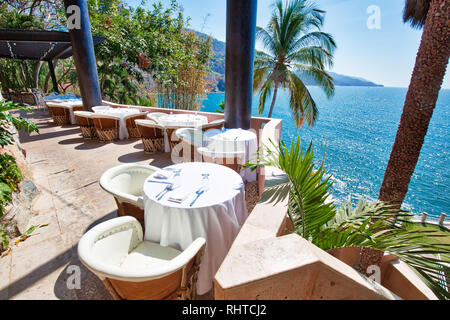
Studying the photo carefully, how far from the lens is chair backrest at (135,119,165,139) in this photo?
4453 millimetres

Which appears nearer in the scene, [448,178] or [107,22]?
[107,22]

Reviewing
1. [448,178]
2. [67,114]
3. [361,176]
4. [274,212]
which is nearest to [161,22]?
[67,114]

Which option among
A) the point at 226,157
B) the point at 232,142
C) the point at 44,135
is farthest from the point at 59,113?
the point at 226,157

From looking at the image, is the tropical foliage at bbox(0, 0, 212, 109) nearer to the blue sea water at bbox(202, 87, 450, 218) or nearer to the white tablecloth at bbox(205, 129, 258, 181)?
the blue sea water at bbox(202, 87, 450, 218)

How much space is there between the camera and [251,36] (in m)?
3.69

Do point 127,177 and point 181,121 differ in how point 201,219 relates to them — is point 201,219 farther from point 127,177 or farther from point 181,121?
point 181,121

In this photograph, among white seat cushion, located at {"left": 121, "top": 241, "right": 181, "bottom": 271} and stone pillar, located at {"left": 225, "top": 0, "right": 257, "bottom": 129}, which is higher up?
stone pillar, located at {"left": 225, "top": 0, "right": 257, "bottom": 129}

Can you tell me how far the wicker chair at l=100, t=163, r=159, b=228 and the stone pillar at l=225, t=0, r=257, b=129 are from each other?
93.2 inches

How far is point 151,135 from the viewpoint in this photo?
4.56 meters

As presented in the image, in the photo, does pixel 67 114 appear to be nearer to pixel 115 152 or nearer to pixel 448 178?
pixel 115 152

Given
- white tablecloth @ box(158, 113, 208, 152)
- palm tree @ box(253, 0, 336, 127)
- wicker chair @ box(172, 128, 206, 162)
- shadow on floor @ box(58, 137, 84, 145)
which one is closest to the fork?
wicker chair @ box(172, 128, 206, 162)

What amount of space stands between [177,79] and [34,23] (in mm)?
10124

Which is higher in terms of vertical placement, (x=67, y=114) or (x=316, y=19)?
(x=316, y=19)

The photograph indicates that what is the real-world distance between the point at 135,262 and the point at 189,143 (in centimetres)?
224
